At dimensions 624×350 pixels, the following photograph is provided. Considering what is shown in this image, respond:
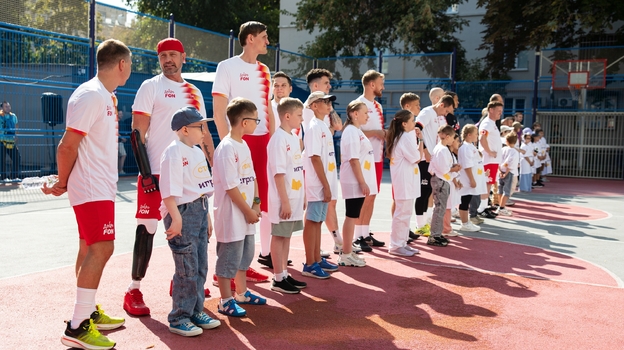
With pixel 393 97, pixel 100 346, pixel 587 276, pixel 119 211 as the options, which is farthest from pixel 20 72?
pixel 393 97

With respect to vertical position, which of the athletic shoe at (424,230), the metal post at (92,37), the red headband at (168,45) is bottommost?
the athletic shoe at (424,230)

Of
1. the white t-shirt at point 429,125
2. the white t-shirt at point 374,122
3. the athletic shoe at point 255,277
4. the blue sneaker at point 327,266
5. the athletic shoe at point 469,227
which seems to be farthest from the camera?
the athletic shoe at point 469,227

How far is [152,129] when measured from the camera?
16.8 ft

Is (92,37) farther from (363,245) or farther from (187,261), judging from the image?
(187,261)

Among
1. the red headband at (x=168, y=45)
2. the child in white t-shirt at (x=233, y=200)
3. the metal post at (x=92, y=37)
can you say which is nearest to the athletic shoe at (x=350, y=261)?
the child in white t-shirt at (x=233, y=200)

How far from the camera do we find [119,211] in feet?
35.3

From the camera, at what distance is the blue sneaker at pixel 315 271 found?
638cm

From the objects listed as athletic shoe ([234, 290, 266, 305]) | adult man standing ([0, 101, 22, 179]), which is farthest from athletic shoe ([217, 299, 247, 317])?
adult man standing ([0, 101, 22, 179])

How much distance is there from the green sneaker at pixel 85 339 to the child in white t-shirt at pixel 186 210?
555 millimetres

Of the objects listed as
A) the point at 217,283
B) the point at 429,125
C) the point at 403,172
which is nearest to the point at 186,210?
the point at 217,283

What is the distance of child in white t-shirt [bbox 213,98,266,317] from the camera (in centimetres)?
491

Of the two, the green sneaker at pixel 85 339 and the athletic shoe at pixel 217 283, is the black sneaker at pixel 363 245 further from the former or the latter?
the green sneaker at pixel 85 339

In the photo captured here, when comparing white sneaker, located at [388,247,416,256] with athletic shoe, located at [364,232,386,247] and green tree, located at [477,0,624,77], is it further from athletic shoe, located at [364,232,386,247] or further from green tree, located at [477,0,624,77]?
green tree, located at [477,0,624,77]

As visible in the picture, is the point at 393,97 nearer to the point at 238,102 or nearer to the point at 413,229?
the point at 413,229
